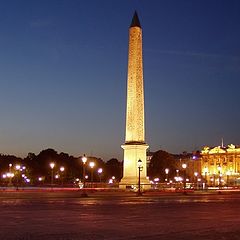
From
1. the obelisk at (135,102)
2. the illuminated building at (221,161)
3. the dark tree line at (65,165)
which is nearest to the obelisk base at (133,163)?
the obelisk at (135,102)

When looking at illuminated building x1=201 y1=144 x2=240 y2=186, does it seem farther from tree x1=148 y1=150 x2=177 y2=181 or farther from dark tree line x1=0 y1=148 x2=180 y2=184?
tree x1=148 y1=150 x2=177 y2=181

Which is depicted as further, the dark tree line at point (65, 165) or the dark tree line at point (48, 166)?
the dark tree line at point (48, 166)

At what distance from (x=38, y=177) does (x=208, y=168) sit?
71.7 metres

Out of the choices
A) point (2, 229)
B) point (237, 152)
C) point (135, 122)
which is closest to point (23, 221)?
point (2, 229)

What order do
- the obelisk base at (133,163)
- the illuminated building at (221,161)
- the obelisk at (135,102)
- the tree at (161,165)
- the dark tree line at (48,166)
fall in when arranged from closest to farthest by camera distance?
the obelisk at (135,102)
the obelisk base at (133,163)
the tree at (161,165)
the dark tree line at (48,166)
the illuminated building at (221,161)

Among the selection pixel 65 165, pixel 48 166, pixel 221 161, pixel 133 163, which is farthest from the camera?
pixel 221 161

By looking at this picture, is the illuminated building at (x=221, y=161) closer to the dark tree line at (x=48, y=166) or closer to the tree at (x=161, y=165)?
the dark tree line at (x=48, y=166)

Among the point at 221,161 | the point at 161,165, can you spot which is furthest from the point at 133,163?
the point at 221,161

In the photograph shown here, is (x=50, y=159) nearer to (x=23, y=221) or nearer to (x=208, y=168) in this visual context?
(x=208, y=168)

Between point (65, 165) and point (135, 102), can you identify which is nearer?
point (135, 102)

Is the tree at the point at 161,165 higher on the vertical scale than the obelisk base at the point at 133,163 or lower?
higher

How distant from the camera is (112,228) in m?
15.2

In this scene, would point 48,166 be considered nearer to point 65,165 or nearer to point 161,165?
point 65,165

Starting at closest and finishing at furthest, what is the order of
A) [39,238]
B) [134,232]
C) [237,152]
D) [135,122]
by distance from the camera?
1. [39,238]
2. [134,232]
3. [135,122]
4. [237,152]
